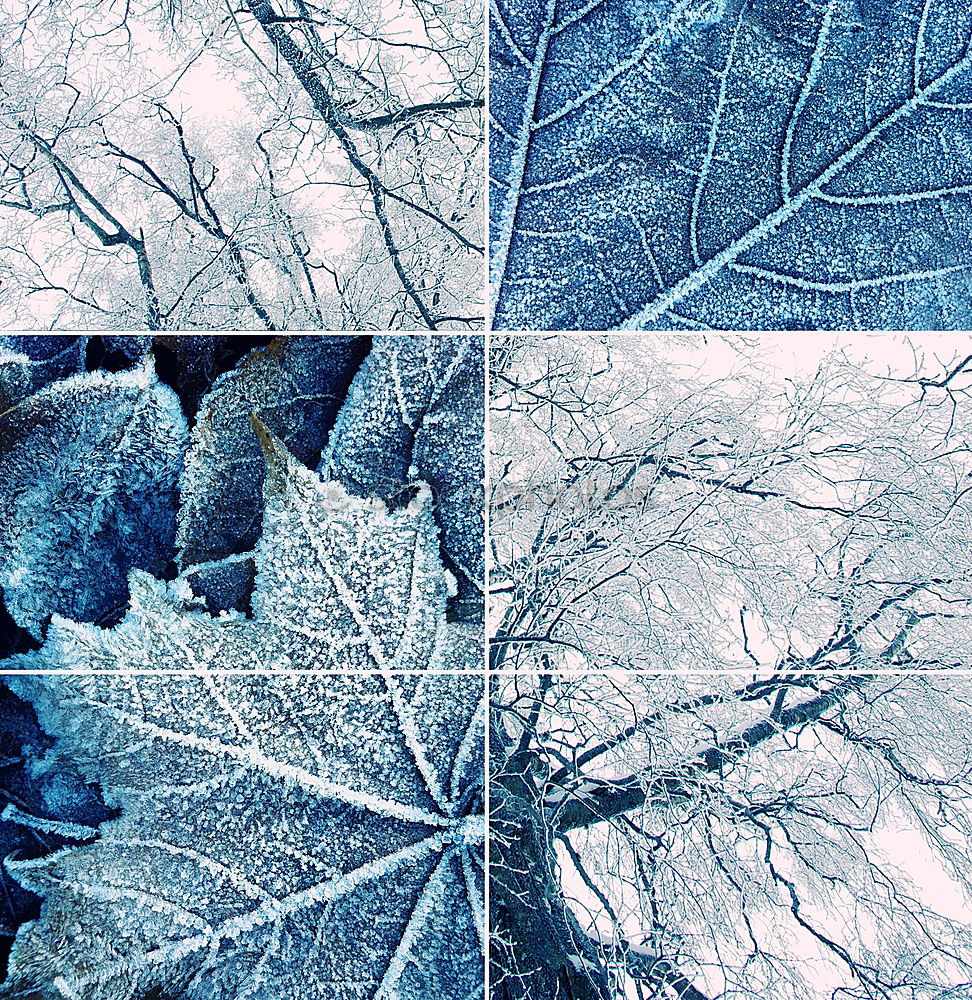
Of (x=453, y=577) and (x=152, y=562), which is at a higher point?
(x=453, y=577)

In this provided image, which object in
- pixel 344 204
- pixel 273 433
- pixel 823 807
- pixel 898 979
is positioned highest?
pixel 344 204

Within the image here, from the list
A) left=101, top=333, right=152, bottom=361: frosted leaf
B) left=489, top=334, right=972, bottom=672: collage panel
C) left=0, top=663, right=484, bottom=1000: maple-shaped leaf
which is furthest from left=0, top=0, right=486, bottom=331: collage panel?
left=0, top=663, right=484, bottom=1000: maple-shaped leaf

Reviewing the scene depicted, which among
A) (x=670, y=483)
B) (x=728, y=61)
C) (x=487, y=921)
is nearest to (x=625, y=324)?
(x=670, y=483)

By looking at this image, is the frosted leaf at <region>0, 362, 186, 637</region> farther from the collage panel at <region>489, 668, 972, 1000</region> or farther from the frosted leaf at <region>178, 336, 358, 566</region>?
the collage panel at <region>489, 668, 972, 1000</region>

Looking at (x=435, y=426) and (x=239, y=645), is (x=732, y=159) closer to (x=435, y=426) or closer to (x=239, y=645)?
(x=435, y=426)

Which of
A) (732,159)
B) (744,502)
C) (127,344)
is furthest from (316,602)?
(732,159)

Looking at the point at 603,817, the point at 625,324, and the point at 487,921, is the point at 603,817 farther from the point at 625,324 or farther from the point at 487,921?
the point at 625,324
